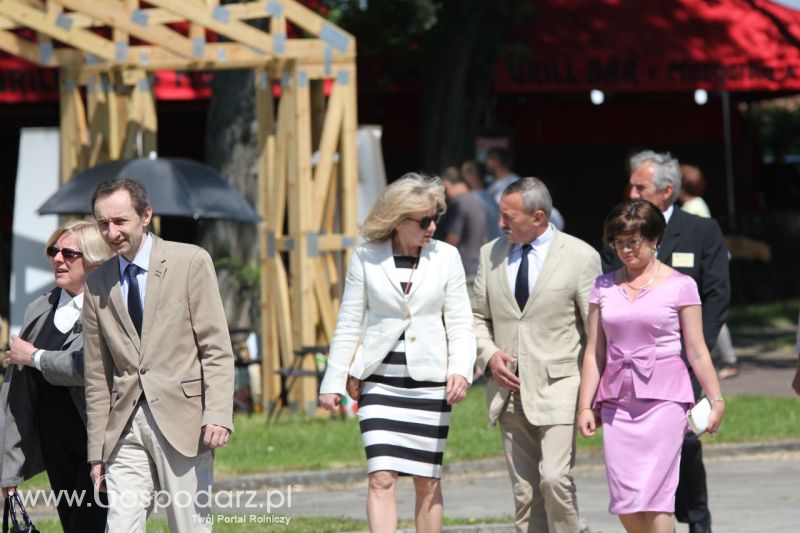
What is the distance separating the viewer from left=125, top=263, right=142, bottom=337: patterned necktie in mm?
6703

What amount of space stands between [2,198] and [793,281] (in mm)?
12630

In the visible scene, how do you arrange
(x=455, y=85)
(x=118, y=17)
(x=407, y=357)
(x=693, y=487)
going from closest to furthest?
(x=407, y=357)
(x=693, y=487)
(x=118, y=17)
(x=455, y=85)

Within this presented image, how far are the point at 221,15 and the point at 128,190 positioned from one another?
7.44 metres

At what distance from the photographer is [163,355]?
6641 mm

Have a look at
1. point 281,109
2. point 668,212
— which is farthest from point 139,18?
point 668,212

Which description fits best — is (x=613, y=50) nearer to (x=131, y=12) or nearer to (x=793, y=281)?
(x=793, y=281)

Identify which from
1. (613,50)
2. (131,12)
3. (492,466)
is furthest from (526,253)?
(613,50)

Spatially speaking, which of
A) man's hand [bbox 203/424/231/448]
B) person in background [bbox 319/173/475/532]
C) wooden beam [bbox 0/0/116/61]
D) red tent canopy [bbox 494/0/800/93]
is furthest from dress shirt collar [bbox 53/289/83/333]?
red tent canopy [bbox 494/0/800/93]

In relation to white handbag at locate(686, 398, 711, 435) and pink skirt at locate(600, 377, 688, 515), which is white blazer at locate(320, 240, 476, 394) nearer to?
pink skirt at locate(600, 377, 688, 515)

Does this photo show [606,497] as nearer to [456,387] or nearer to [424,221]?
[456,387]

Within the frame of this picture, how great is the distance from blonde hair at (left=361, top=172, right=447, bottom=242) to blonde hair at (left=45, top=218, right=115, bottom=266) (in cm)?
124

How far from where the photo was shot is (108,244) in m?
6.89

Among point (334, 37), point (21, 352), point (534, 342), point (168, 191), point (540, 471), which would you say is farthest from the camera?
point (334, 37)

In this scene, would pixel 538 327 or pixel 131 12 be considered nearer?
pixel 538 327
